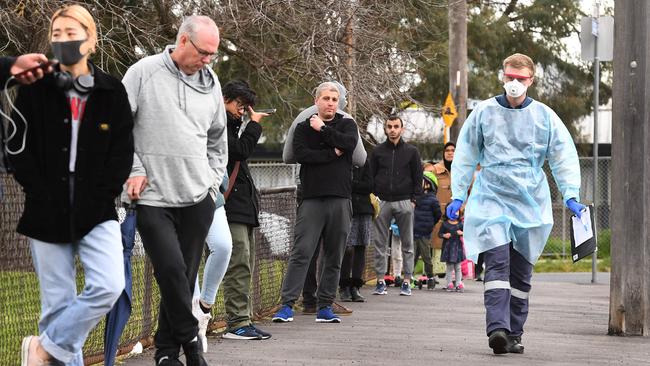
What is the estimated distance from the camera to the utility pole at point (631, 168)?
34.7 feet

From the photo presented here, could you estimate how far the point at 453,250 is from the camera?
16.3 m

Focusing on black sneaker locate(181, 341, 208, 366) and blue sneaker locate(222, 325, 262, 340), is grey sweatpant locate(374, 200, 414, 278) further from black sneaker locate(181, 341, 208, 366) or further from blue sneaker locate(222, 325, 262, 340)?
black sneaker locate(181, 341, 208, 366)

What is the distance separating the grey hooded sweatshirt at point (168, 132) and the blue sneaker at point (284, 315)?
13.0 ft

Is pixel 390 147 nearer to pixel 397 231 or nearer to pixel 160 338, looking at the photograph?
pixel 397 231

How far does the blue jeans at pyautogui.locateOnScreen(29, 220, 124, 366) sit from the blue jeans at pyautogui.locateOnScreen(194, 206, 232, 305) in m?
2.63

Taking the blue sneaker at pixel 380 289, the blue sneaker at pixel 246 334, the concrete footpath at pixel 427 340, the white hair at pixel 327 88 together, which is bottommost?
the blue sneaker at pixel 380 289

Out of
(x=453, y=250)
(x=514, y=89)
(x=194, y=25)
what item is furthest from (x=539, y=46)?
(x=194, y=25)

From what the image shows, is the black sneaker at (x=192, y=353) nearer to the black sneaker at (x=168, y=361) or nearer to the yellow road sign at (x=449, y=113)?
the black sneaker at (x=168, y=361)

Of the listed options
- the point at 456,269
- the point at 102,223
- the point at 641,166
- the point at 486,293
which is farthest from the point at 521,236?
the point at 456,269

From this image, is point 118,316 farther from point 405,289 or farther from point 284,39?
point 284,39

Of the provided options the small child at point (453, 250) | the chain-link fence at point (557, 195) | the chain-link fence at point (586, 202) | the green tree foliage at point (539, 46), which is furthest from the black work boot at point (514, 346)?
the green tree foliage at point (539, 46)

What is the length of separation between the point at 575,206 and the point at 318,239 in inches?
95.7

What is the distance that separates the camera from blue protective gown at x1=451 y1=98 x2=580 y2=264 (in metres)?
9.40

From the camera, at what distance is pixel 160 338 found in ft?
24.3
